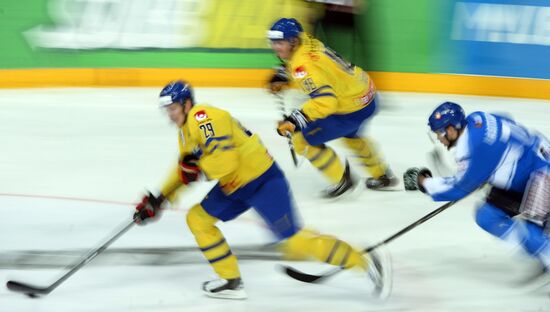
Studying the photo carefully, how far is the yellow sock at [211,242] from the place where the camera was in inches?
131

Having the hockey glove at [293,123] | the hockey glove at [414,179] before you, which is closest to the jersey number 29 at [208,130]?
the hockey glove at [414,179]

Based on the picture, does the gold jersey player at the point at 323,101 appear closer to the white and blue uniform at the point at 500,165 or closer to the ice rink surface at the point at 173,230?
the ice rink surface at the point at 173,230

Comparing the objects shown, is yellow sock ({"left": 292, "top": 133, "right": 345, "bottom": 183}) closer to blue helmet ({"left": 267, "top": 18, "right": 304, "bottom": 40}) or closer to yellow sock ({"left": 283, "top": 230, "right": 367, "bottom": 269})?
blue helmet ({"left": 267, "top": 18, "right": 304, "bottom": 40})

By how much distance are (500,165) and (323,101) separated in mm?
1433

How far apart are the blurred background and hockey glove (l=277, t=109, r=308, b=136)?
3281 millimetres

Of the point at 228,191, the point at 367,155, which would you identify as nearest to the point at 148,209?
the point at 228,191

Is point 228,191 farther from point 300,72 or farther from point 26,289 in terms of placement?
point 300,72

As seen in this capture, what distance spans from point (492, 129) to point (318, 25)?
4677 mm

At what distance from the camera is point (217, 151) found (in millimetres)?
3170

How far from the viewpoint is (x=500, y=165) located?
3.23 meters

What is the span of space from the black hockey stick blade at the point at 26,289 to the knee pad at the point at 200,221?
0.72m

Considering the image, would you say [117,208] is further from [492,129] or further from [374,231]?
[492,129]

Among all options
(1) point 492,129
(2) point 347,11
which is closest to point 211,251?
(1) point 492,129

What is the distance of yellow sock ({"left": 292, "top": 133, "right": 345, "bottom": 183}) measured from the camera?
4.74 meters
